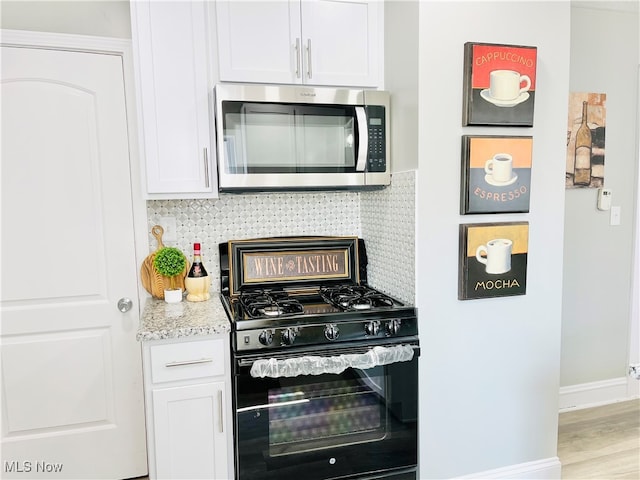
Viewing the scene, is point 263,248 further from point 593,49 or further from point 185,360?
point 593,49

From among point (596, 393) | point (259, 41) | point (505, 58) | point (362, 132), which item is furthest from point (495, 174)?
point (596, 393)

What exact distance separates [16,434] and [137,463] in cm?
59

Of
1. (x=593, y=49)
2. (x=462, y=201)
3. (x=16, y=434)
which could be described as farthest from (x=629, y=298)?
(x=16, y=434)

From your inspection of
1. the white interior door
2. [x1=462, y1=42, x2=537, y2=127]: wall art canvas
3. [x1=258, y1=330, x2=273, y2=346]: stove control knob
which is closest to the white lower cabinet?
[x1=258, y1=330, x2=273, y2=346]: stove control knob

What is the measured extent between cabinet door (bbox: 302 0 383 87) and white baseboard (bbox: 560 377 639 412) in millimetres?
2319

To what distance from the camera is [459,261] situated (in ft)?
6.51

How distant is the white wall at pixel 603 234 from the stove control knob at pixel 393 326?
1.52m

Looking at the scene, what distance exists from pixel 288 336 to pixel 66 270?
119cm

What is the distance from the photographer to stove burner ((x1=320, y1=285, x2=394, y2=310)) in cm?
200

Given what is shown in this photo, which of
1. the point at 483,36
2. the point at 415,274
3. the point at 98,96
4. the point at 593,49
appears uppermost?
the point at 593,49

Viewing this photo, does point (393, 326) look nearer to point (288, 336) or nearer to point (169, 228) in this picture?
point (288, 336)

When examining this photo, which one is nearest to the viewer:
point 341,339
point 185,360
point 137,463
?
point 185,360

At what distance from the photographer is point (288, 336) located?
179 cm

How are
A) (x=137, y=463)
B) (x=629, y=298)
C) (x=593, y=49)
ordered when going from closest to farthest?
(x=137, y=463)
(x=593, y=49)
(x=629, y=298)
